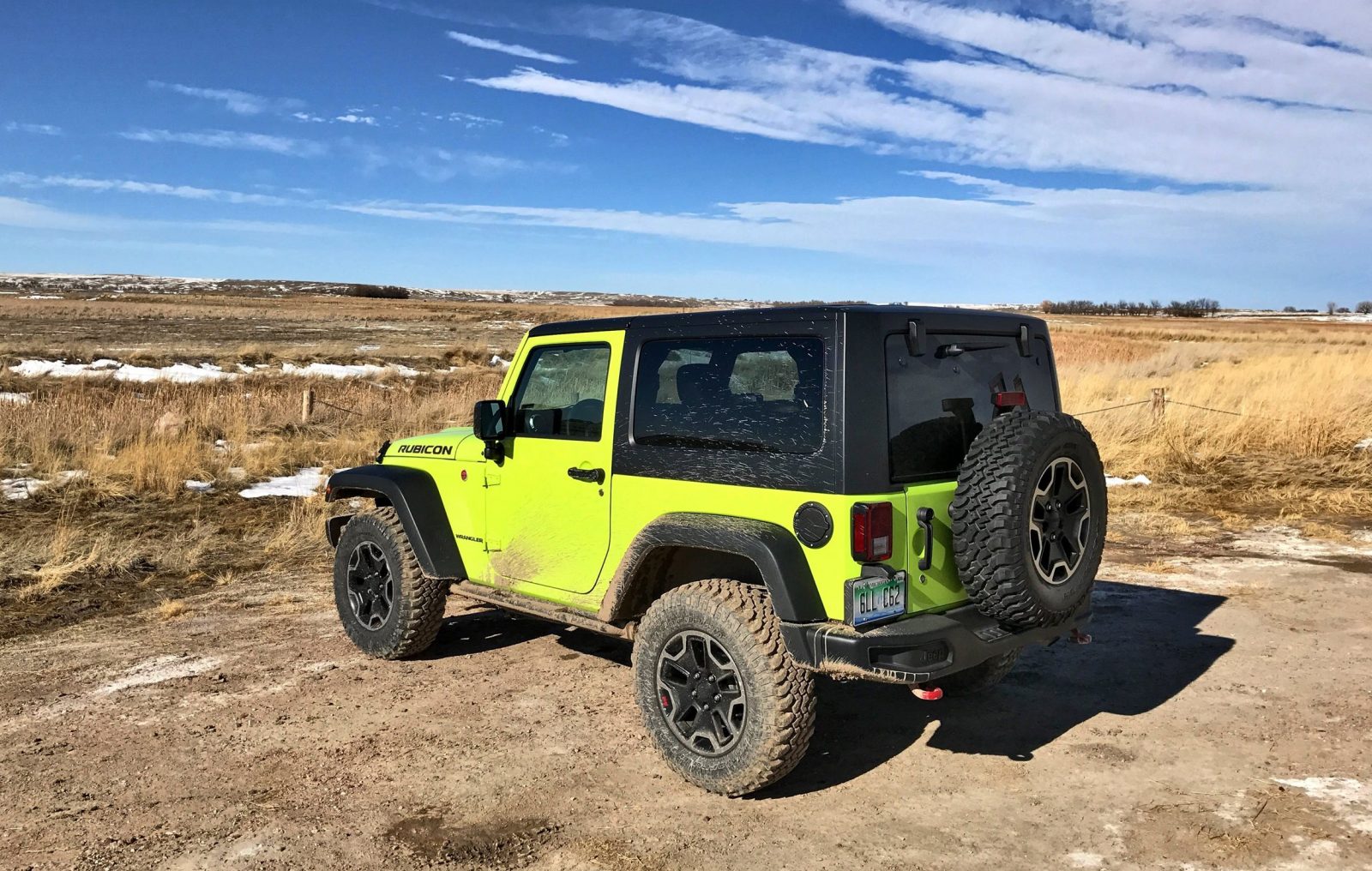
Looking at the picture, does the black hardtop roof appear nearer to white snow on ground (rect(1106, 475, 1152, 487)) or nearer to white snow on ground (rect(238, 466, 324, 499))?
white snow on ground (rect(238, 466, 324, 499))

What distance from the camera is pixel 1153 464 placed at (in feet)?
40.6

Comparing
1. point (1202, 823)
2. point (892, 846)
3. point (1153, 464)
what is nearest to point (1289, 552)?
point (1153, 464)

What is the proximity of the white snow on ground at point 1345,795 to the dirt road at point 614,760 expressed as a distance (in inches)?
0.5

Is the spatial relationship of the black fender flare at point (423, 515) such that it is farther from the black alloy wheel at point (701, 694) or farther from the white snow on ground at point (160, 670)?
the black alloy wheel at point (701, 694)

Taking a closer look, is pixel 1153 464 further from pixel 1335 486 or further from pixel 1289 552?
pixel 1289 552

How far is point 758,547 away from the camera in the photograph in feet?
11.9

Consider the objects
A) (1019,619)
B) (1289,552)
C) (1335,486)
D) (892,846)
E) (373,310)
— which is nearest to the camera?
(892,846)

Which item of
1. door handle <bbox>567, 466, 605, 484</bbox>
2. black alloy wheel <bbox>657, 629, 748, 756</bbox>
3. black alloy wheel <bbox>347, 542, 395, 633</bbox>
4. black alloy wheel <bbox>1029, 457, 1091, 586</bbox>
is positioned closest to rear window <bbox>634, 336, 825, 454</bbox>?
door handle <bbox>567, 466, 605, 484</bbox>

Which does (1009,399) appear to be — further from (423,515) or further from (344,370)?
(344,370)

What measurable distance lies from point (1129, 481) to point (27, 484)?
12.3 metres

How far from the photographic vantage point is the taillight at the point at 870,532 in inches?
138

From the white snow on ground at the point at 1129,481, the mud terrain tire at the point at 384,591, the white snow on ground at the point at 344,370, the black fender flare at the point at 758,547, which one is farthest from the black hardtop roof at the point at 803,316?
the white snow on ground at the point at 344,370

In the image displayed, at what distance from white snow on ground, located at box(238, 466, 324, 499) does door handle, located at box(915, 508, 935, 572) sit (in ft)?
29.2

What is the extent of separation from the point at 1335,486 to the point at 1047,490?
906cm
